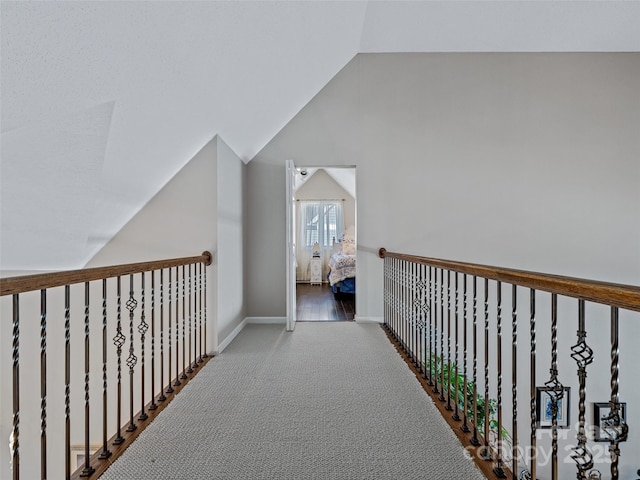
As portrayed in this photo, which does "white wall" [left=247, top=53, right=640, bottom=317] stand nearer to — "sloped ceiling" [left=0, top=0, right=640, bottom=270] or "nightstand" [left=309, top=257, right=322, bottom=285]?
"sloped ceiling" [left=0, top=0, right=640, bottom=270]

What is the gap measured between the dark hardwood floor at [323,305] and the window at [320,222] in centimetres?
Result: 154

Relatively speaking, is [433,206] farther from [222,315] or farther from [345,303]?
[222,315]

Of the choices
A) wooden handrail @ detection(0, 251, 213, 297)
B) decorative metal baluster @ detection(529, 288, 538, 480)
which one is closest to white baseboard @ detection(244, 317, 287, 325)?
wooden handrail @ detection(0, 251, 213, 297)

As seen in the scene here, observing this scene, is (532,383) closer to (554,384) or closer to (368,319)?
(554,384)

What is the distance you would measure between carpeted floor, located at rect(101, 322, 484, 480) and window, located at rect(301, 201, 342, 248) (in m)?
5.51

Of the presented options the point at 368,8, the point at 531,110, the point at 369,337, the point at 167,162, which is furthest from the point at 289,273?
the point at 531,110

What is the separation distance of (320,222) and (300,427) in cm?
661

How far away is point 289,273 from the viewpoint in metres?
3.57

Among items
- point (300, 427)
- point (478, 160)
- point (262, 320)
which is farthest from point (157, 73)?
point (478, 160)

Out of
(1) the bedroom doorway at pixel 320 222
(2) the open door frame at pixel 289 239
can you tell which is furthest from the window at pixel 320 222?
(2) the open door frame at pixel 289 239

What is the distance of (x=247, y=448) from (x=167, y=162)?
2.04 m

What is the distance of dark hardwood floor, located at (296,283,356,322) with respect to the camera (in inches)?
173

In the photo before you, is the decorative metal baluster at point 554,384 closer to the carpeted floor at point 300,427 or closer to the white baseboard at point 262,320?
the carpeted floor at point 300,427

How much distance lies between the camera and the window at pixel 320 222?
27.1ft
